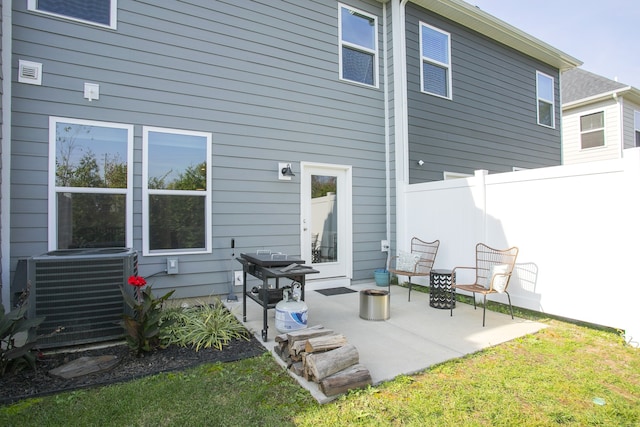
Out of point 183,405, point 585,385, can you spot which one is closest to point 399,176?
point 585,385

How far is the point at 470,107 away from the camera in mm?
7316

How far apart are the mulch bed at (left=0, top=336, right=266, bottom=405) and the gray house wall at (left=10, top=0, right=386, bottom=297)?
138 cm

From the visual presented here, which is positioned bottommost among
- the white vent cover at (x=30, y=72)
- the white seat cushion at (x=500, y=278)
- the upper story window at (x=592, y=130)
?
the white seat cushion at (x=500, y=278)

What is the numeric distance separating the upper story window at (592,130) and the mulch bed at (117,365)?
43.5 feet

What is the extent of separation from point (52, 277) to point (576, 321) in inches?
215

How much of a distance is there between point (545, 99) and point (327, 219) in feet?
23.4

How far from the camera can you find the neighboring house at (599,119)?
36.3 feet

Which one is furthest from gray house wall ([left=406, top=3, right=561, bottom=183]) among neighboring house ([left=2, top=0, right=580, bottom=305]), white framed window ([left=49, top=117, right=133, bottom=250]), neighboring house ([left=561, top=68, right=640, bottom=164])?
white framed window ([left=49, top=117, right=133, bottom=250])

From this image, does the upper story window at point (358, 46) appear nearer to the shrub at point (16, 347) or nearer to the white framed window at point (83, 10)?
the white framed window at point (83, 10)

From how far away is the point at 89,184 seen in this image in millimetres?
4016

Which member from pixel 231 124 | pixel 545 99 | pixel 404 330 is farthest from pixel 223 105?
pixel 545 99

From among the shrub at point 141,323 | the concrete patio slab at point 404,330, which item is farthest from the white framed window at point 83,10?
the concrete patio slab at point 404,330

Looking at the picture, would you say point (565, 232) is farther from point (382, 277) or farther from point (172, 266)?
point (172, 266)

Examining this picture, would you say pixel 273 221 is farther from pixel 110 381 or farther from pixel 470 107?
pixel 470 107
